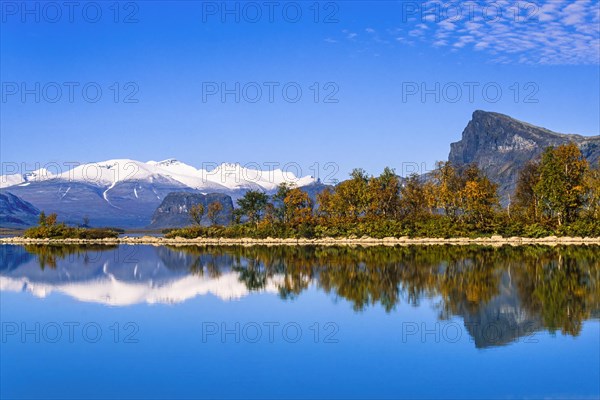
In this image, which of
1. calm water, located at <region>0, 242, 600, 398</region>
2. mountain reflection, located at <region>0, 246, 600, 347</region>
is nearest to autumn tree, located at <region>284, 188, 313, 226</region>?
mountain reflection, located at <region>0, 246, 600, 347</region>

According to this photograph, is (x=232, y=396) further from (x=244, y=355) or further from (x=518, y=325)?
(x=518, y=325)

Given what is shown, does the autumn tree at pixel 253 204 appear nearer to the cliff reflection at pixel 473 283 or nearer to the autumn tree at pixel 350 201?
the autumn tree at pixel 350 201

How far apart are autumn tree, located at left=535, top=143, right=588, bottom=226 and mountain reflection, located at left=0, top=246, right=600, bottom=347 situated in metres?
20.0

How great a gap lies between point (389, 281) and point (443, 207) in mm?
48285

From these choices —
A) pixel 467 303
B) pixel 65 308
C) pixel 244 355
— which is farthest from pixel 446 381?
pixel 65 308

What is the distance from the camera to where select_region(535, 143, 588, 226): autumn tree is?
213 feet

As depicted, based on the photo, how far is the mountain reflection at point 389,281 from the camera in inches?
841

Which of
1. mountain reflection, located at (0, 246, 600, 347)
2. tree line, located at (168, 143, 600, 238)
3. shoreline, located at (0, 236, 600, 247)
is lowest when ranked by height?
mountain reflection, located at (0, 246, 600, 347)

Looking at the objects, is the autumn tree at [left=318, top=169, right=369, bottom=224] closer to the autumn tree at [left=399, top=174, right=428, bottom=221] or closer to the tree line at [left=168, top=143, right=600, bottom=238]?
the tree line at [left=168, top=143, right=600, bottom=238]

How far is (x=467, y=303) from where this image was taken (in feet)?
76.1

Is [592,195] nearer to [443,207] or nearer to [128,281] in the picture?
[443,207]

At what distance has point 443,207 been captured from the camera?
76.8 meters

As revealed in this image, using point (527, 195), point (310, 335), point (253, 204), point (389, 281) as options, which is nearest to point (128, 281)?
point (389, 281)

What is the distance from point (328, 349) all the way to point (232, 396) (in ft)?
14.4
